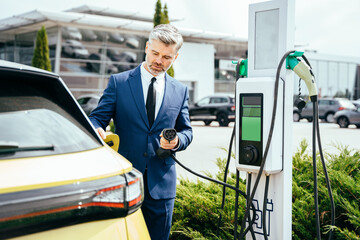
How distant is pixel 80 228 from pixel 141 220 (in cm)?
34

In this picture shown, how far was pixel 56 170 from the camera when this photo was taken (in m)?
1.30

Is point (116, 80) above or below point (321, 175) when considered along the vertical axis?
above

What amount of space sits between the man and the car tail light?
939 millimetres

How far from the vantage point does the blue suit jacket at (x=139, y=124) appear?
2.43 m

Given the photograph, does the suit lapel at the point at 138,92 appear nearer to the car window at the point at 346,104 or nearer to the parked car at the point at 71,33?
the car window at the point at 346,104

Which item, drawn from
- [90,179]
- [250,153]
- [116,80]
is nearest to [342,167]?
[250,153]

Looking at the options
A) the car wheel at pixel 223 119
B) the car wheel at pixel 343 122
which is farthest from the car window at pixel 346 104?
the car wheel at pixel 223 119

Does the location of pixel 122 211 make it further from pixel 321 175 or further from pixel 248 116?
pixel 321 175

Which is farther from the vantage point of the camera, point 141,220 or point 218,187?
point 218,187

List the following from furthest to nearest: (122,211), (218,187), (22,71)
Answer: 1. (218,187)
2. (22,71)
3. (122,211)

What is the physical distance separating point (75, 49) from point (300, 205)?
2646 cm

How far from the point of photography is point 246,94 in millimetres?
2404

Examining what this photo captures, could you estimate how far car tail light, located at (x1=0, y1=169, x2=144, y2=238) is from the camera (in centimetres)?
115

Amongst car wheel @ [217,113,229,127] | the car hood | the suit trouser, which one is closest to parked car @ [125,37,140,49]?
car wheel @ [217,113,229,127]
